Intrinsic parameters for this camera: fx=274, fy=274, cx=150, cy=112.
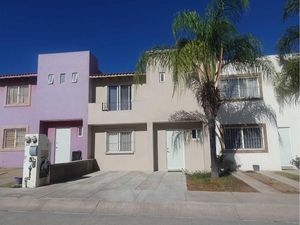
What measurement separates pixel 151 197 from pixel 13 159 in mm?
13028

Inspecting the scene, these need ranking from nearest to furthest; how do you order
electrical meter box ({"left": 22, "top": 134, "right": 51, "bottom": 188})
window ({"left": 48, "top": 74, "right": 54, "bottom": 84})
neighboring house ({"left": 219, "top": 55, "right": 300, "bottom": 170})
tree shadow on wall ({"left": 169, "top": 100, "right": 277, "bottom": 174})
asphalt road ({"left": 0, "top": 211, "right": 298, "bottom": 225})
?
1. asphalt road ({"left": 0, "top": 211, "right": 298, "bottom": 225})
2. electrical meter box ({"left": 22, "top": 134, "right": 51, "bottom": 188})
3. neighboring house ({"left": 219, "top": 55, "right": 300, "bottom": 170})
4. tree shadow on wall ({"left": 169, "top": 100, "right": 277, "bottom": 174})
5. window ({"left": 48, "top": 74, "right": 54, "bottom": 84})

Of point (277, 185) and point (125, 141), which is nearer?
point (277, 185)

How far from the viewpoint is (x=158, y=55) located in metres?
12.6

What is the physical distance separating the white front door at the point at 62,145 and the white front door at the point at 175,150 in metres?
6.64

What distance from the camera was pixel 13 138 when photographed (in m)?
18.7

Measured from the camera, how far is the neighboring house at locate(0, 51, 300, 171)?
1603cm

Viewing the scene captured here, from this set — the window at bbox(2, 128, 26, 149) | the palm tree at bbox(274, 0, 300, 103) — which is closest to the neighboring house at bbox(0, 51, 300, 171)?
the window at bbox(2, 128, 26, 149)

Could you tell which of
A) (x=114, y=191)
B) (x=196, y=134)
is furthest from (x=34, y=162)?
(x=196, y=134)

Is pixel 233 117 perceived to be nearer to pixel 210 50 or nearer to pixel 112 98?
pixel 210 50

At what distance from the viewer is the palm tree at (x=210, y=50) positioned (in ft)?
37.6

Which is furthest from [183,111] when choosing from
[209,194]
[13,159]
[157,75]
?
[13,159]

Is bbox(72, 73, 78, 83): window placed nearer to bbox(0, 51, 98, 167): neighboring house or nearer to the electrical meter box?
bbox(0, 51, 98, 167): neighboring house

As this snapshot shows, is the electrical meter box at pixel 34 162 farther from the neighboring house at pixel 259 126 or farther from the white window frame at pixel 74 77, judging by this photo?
the neighboring house at pixel 259 126

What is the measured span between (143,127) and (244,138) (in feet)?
20.3
